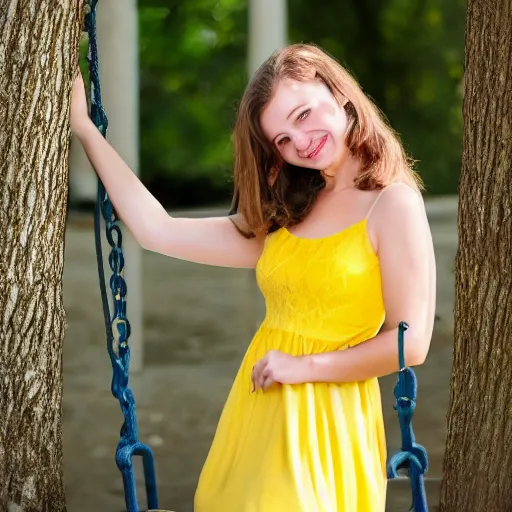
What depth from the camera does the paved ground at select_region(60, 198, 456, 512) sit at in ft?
14.4

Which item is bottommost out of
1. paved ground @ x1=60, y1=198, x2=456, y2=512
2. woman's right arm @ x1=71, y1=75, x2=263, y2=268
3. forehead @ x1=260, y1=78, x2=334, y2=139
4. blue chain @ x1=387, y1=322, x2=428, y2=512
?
paved ground @ x1=60, y1=198, x2=456, y2=512

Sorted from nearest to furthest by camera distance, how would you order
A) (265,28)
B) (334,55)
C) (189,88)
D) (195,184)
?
(265,28), (334,55), (195,184), (189,88)

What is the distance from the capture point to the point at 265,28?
21.3 feet

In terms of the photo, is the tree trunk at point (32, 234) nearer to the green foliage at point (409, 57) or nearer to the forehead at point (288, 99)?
the forehead at point (288, 99)

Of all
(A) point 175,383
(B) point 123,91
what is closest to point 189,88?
(B) point 123,91

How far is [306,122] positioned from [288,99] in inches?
2.7

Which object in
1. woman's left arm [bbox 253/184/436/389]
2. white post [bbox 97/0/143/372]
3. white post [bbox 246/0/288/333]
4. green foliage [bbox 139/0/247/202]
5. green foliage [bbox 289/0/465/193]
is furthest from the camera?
green foliage [bbox 139/0/247/202]

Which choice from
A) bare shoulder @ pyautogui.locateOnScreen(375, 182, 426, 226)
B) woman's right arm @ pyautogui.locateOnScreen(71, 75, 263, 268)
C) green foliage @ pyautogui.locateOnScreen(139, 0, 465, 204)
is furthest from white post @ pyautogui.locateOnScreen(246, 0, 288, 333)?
green foliage @ pyautogui.locateOnScreen(139, 0, 465, 204)

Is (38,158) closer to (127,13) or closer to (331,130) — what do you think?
(331,130)

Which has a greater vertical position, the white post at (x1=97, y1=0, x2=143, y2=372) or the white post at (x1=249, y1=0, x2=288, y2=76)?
the white post at (x1=249, y1=0, x2=288, y2=76)

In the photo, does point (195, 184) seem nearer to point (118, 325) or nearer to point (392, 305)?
point (118, 325)

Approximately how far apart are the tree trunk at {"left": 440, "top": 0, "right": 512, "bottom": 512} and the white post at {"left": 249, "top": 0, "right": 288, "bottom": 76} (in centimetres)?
370

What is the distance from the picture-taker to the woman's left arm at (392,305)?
230 cm

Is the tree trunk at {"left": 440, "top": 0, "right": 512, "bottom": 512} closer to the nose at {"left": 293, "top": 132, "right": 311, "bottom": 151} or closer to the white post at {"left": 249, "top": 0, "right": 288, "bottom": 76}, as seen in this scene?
the nose at {"left": 293, "top": 132, "right": 311, "bottom": 151}
